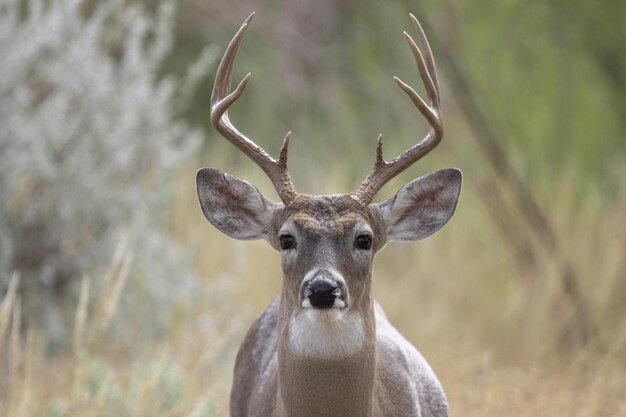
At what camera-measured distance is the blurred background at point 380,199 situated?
22.4 feet

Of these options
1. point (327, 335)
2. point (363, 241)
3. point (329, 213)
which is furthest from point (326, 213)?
point (327, 335)

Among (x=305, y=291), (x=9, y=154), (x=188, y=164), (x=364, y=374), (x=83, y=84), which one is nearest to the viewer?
(x=305, y=291)

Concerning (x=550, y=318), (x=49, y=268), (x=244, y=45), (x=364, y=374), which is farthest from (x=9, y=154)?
(x=244, y=45)

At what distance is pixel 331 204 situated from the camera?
4.16 m

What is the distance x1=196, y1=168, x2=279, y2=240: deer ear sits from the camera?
4.50 m

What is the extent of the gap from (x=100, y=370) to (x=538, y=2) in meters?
4.64

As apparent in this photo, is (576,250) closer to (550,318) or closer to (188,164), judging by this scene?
(550,318)

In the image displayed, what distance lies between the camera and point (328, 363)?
4.05 meters

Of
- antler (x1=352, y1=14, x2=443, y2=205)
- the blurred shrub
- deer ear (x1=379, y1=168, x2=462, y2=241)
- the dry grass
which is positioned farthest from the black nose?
the blurred shrub

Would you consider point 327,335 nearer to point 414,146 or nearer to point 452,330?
point 414,146

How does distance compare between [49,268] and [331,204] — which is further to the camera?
[49,268]

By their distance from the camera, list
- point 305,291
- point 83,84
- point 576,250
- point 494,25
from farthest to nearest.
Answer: point 494,25 → point 576,250 → point 83,84 → point 305,291

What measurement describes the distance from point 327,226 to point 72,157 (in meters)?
3.62

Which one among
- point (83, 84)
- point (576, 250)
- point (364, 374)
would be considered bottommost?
point (364, 374)
